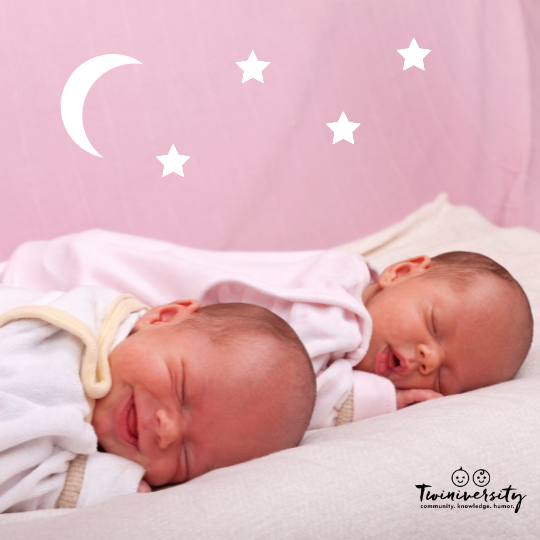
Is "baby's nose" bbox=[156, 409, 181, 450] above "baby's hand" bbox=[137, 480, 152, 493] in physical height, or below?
above

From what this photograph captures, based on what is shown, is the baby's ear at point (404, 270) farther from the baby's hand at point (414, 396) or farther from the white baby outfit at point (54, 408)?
the white baby outfit at point (54, 408)

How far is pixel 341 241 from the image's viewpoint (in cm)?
209

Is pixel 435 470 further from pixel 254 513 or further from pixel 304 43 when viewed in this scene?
pixel 304 43

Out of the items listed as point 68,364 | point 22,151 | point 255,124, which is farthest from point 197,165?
point 68,364

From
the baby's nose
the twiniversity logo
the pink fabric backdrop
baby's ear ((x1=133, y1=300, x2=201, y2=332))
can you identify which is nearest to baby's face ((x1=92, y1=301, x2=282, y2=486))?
the baby's nose

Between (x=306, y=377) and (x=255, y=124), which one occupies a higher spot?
(x=255, y=124)

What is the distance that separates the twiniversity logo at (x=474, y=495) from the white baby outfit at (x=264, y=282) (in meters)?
0.38

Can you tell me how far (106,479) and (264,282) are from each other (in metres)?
0.57

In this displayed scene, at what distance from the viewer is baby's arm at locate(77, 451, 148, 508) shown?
38.0 inches

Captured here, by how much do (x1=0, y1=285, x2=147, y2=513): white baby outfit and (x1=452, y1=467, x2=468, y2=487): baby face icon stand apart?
0.48 meters

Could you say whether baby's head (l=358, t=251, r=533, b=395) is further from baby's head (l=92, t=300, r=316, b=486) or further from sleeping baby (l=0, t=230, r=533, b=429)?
baby's head (l=92, t=300, r=316, b=486)

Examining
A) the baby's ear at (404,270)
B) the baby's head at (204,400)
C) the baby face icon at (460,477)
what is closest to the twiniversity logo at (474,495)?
the baby face icon at (460,477)

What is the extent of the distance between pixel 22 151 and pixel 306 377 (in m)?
1.13

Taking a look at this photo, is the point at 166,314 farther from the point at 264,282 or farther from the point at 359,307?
the point at 359,307
